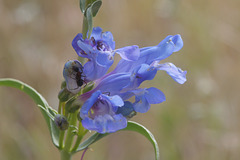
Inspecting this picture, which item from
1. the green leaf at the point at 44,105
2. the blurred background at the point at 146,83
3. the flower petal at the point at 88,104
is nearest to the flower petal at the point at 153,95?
the flower petal at the point at 88,104

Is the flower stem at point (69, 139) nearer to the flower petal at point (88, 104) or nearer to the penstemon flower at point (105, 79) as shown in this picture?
the penstemon flower at point (105, 79)

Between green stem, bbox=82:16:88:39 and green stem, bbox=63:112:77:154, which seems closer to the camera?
green stem, bbox=82:16:88:39

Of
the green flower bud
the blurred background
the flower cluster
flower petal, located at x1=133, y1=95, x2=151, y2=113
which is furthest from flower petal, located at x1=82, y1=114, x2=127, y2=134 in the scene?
the blurred background

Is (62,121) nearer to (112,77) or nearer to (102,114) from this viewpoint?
(102,114)

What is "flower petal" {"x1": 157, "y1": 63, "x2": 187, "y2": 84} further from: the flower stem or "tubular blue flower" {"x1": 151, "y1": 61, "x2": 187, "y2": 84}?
the flower stem

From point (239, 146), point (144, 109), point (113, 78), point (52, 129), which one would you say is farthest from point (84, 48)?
point (239, 146)

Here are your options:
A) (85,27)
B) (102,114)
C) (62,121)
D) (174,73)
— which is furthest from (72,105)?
(174,73)

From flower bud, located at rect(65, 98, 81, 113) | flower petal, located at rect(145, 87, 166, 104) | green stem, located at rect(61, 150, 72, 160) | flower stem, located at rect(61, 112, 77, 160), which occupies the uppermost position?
flower petal, located at rect(145, 87, 166, 104)

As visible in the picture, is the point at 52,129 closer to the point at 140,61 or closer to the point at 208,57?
the point at 140,61

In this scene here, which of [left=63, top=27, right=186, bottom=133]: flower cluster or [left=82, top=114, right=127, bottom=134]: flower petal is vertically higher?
[left=63, top=27, right=186, bottom=133]: flower cluster
